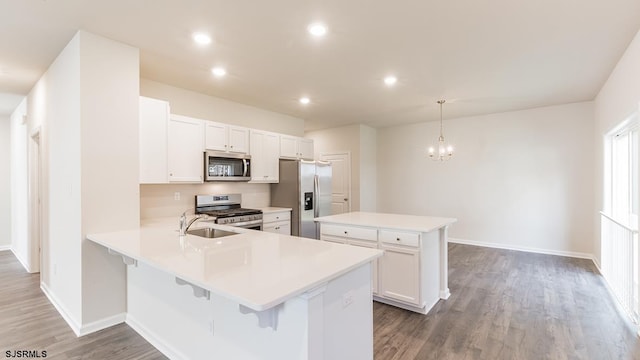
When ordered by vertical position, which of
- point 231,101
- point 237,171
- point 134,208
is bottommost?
point 134,208

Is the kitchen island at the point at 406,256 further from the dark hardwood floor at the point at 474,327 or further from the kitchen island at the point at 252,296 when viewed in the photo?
the kitchen island at the point at 252,296

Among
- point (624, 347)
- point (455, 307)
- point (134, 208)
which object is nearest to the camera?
point (624, 347)

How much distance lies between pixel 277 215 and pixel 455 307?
2785 mm

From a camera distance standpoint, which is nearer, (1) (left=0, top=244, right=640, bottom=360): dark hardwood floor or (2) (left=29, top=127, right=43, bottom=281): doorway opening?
(1) (left=0, top=244, right=640, bottom=360): dark hardwood floor

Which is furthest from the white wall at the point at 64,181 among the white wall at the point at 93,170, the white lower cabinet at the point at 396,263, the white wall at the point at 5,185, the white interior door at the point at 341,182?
the white interior door at the point at 341,182

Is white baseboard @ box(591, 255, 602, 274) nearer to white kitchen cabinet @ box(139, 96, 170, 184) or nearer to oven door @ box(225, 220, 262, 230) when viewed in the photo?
oven door @ box(225, 220, 262, 230)

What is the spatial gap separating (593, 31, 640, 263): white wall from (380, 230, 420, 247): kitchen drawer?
2437 mm

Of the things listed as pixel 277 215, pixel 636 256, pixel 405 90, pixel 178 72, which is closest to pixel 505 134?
pixel 405 90

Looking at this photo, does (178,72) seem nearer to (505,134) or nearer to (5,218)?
(5,218)

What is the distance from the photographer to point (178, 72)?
365 cm

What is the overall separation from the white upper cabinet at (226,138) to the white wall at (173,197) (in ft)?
2.19

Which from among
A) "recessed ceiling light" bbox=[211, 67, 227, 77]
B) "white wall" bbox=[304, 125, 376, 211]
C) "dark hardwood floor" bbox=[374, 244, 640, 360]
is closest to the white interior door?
"white wall" bbox=[304, 125, 376, 211]

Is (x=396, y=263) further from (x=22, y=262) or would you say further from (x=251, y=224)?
(x=22, y=262)

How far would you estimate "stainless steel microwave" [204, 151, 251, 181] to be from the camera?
4145 millimetres
